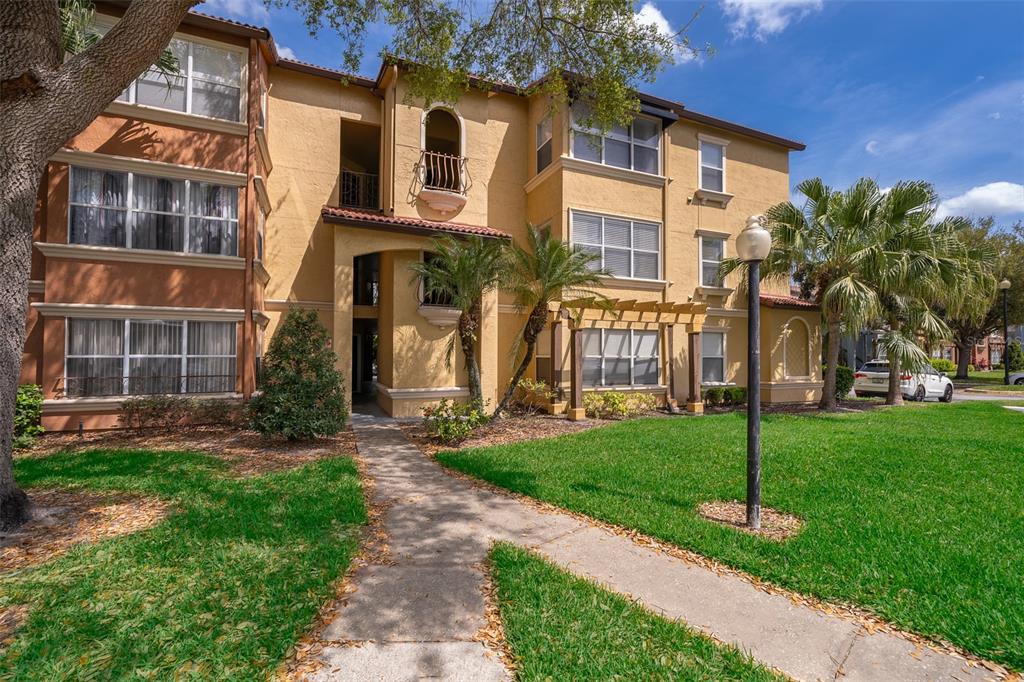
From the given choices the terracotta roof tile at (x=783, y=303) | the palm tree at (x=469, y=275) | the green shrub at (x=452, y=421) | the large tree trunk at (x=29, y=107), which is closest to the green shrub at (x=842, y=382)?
the terracotta roof tile at (x=783, y=303)

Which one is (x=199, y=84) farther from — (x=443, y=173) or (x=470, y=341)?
(x=470, y=341)

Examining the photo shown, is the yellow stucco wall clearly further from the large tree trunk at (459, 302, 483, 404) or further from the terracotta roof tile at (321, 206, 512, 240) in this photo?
the large tree trunk at (459, 302, 483, 404)

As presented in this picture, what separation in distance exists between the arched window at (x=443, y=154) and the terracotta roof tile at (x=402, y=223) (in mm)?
1508

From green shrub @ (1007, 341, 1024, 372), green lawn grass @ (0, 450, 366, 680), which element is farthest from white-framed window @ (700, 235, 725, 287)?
green shrub @ (1007, 341, 1024, 372)

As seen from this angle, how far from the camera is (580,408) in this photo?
13.0 meters

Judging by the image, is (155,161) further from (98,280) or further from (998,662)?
(998,662)

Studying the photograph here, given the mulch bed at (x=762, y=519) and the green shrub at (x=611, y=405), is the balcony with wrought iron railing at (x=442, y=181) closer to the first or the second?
the green shrub at (x=611, y=405)

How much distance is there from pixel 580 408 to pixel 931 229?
541 inches

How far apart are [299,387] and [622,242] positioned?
10.6 meters

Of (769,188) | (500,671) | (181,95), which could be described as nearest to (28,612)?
(500,671)

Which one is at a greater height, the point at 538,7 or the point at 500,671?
the point at 538,7

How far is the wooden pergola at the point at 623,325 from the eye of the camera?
1296 centimetres

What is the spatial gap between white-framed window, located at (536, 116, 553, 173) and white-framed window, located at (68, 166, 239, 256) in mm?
8949

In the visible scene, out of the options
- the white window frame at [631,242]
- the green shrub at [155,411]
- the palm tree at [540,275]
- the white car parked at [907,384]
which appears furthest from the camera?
the white car parked at [907,384]
